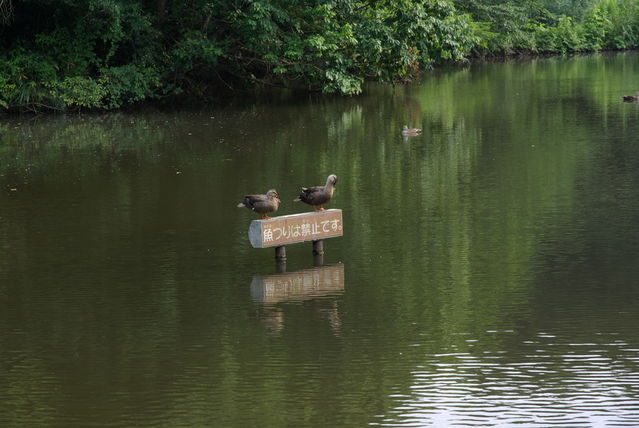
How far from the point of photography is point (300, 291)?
33.8ft

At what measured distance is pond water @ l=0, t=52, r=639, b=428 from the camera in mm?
→ 7508

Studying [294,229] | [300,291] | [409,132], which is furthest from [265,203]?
[409,132]

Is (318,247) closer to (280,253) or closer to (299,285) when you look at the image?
(280,253)

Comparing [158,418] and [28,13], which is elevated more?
[28,13]

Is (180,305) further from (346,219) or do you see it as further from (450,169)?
(450,169)

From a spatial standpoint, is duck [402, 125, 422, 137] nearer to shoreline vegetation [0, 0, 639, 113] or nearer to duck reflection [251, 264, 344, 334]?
shoreline vegetation [0, 0, 639, 113]

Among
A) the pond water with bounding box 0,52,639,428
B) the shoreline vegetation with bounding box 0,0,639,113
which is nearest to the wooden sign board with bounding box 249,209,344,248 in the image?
the pond water with bounding box 0,52,639,428

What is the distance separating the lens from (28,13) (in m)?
30.0

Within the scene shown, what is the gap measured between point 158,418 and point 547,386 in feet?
8.76

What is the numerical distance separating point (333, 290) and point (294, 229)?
1.09 meters

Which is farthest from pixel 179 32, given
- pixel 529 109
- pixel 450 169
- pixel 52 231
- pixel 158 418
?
pixel 158 418

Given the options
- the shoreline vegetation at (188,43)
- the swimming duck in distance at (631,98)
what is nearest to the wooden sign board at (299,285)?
the shoreline vegetation at (188,43)

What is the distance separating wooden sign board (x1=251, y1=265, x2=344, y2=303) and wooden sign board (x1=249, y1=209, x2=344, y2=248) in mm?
357

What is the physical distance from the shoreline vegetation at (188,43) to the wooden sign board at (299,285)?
18132mm
